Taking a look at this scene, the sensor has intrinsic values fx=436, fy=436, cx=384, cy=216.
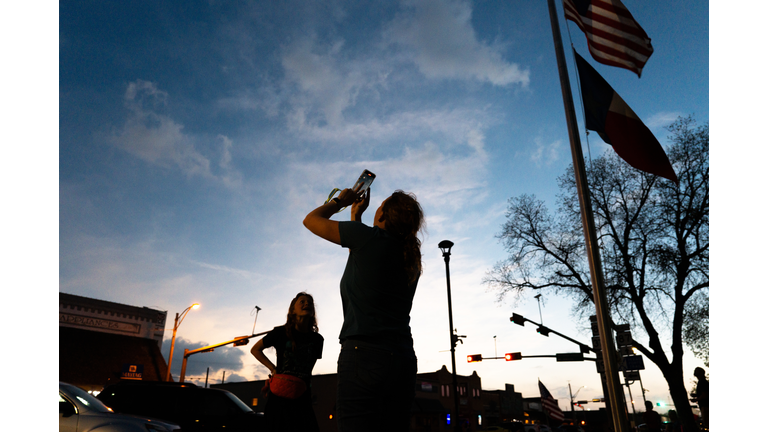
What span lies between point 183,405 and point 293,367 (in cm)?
634

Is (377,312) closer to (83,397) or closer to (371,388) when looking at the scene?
(371,388)

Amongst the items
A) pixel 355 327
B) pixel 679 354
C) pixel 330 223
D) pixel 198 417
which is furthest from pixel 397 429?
pixel 679 354

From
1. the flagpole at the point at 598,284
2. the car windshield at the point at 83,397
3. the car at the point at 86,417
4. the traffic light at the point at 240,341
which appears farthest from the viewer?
the traffic light at the point at 240,341

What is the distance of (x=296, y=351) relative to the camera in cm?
450

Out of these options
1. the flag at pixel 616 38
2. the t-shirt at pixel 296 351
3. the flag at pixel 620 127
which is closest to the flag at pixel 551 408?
the flag at pixel 620 127

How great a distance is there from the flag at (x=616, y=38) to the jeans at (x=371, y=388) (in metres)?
6.64

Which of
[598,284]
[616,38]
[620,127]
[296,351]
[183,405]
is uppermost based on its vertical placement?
[616,38]

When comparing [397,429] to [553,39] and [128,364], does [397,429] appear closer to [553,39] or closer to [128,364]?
[553,39]

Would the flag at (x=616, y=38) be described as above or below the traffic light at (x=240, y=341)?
above

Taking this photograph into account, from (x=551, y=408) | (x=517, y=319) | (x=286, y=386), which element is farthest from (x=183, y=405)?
(x=551, y=408)

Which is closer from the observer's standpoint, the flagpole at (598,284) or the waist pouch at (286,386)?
the waist pouch at (286,386)

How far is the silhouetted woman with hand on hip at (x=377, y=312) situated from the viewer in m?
2.09

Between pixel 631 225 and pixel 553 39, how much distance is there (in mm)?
17744

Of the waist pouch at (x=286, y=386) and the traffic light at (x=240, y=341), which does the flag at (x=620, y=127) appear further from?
the traffic light at (x=240, y=341)
